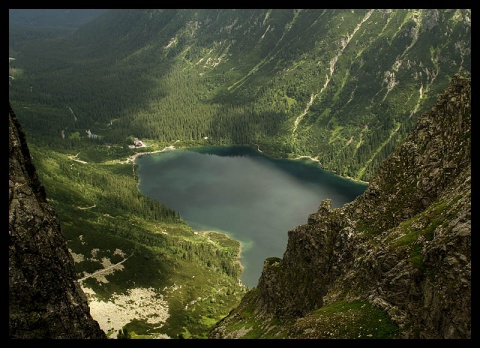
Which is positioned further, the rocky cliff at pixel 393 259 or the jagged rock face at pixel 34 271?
the jagged rock face at pixel 34 271

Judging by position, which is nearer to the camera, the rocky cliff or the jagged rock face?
the rocky cliff

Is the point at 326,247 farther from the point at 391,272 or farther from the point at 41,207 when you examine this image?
the point at 41,207

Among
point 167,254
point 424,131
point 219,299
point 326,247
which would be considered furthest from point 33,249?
point 167,254

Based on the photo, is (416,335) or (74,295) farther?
(74,295)
